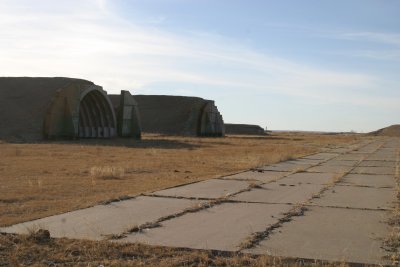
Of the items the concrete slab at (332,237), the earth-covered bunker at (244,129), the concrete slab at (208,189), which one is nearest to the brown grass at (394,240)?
the concrete slab at (332,237)

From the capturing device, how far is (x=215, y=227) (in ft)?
29.5

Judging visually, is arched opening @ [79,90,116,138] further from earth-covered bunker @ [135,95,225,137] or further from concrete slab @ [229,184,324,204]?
concrete slab @ [229,184,324,204]

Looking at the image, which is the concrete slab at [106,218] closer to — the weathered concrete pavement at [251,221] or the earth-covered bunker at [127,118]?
the weathered concrete pavement at [251,221]

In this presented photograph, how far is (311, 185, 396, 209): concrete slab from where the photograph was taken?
482 inches

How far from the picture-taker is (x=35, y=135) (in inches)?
2306

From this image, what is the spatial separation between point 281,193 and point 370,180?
19.0ft

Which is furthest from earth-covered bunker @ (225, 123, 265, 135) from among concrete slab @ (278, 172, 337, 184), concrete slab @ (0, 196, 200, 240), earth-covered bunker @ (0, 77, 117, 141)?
concrete slab @ (0, 196, 200, 240)

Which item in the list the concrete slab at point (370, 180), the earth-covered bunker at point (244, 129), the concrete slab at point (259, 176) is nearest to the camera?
the concrete slab at point (370, 180)

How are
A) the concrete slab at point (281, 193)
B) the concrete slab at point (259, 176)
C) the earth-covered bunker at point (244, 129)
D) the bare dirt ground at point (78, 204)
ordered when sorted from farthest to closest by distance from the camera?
the earth-covered bunker at point (244, 129)
the concrete slab at point (259, 176)
the concrete slab at point (281, 193)
the bare dirt ground at point (78, 204)

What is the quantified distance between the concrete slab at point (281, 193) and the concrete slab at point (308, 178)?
3.10ft

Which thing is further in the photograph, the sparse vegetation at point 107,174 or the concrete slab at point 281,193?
the sparse vegetation at point 107,174

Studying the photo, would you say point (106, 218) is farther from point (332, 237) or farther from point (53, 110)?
point (53, 110)

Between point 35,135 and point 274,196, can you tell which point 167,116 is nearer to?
point 35,135

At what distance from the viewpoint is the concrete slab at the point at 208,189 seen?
13.2 metres
